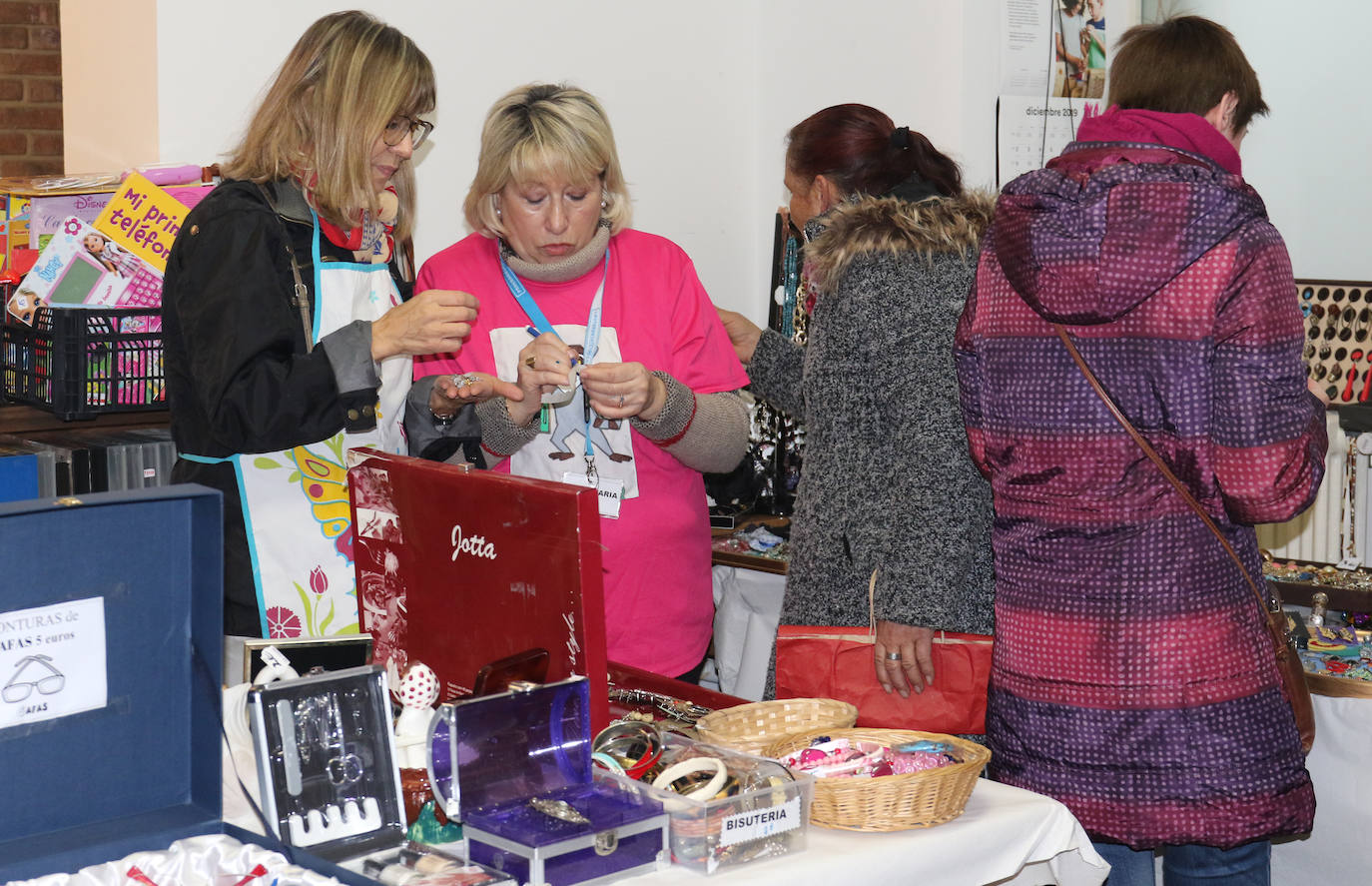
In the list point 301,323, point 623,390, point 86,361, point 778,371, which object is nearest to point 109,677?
point 301,323

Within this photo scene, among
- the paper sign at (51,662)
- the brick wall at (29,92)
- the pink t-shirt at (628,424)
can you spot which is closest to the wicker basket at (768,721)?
the pink t-shirt at (628,424)

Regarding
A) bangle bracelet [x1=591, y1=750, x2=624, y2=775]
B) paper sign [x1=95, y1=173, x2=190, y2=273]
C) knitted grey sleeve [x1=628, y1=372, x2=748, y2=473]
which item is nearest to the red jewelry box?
bangle bracelet [x1=591, y1=750, x2=624, y2=775]

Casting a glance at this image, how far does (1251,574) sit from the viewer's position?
6.07 ft

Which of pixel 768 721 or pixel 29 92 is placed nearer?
pixel 768 721

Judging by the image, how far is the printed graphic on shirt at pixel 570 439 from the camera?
2266 mm

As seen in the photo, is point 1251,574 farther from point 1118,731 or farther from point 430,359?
point 430,359

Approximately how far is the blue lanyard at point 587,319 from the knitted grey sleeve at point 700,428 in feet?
0.27

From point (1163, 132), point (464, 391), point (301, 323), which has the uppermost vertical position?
point (1163, 132)

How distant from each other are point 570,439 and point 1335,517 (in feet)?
6.02

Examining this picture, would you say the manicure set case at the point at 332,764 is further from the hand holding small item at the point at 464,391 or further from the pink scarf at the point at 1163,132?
the pink scarf at the point at 1163,132

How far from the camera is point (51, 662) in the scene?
4.24 ft

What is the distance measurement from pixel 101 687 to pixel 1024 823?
1.03 metres

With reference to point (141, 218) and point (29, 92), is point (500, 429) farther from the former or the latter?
point (29, 92)

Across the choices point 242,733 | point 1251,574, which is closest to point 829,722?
point 1251,574
